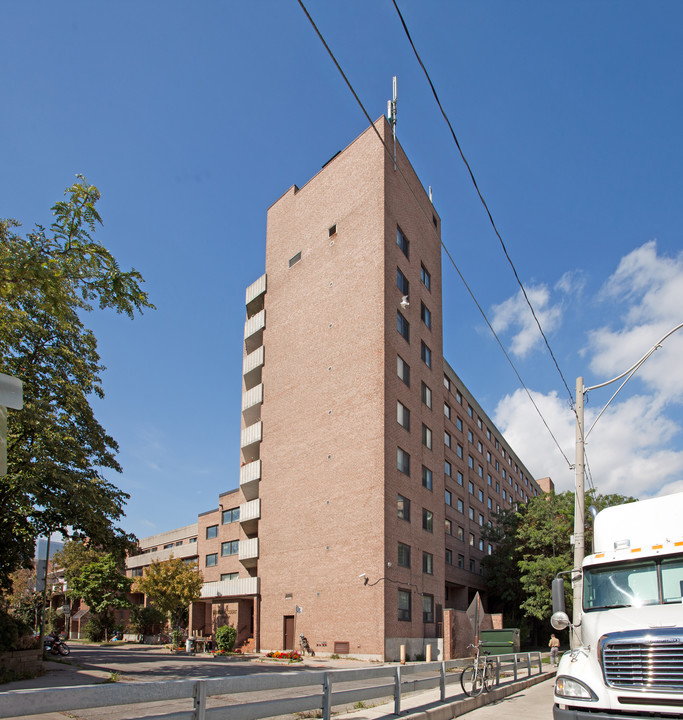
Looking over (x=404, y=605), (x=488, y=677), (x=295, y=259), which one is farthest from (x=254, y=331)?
(x=488, y=677)

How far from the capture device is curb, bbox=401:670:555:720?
34.1ft

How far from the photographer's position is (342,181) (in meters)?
38.8

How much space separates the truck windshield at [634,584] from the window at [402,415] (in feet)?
79.7

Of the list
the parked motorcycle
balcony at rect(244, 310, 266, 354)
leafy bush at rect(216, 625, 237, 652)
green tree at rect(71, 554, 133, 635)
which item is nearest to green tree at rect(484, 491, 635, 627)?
leafy bush at rect(216, 625, 237, 652)

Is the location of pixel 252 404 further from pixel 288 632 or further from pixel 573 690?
pixel 573 690

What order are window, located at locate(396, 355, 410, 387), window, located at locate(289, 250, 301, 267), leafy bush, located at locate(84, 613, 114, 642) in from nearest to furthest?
window, located at locate(396, 355, 410, 387), window, located at locate(289, 250, 301, 267), leafy bush, located at locate(84, 613, 114, 642)

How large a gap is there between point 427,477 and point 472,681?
2317 centimetres

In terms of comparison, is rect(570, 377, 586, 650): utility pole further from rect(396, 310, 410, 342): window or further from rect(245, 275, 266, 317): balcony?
rect(245, 275, 266, 317): balcony

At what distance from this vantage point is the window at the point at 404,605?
3053 cm

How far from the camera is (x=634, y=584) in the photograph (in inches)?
340

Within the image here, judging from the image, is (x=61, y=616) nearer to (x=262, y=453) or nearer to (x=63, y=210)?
(x=262, y=453)

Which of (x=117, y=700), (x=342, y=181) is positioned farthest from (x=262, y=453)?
(x=117, y=700)

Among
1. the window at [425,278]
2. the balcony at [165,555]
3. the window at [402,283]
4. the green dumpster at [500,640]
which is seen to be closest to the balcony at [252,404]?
the window at [402,283]

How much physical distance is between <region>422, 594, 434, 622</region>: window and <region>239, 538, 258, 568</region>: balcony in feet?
34.4
